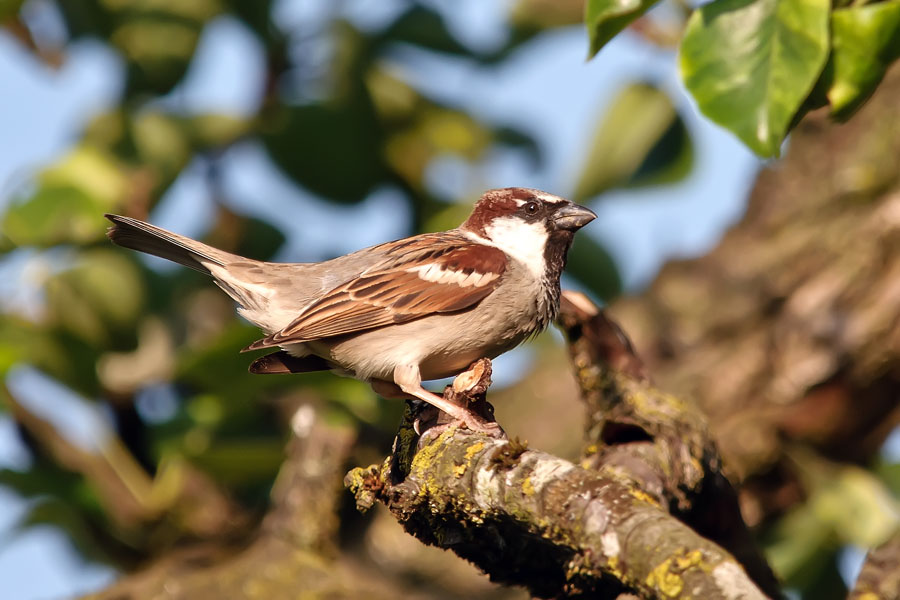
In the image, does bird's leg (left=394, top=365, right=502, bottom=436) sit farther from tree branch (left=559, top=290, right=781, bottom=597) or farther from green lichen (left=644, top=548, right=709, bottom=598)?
green lichen (left=644, top=548, right=709, bottom=598)

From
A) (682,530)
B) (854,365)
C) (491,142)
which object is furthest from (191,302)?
(682,530)

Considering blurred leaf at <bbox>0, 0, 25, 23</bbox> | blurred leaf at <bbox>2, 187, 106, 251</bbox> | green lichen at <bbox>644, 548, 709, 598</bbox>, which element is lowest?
green lichen at <bbox>644, 548, 709, 598</bbox>

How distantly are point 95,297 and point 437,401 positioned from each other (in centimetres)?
176

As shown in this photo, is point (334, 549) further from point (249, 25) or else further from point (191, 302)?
point (249, 25)

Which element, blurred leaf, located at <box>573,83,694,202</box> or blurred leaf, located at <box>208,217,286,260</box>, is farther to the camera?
blurred leaf, located at <box>208,217,286,260</box>

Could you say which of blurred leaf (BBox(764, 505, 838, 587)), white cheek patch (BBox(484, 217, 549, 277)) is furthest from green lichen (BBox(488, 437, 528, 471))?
blurred leaf (BBox(764, 505, 838, 587))

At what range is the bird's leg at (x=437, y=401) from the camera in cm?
273

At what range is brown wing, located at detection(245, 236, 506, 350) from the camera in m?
3.48

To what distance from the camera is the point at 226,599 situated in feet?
13.0

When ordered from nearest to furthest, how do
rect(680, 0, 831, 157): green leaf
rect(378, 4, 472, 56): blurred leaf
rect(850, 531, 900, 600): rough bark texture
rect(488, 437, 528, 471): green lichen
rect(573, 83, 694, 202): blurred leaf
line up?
rect(680, 0, 831, 157): green leaf, rect(488, 437, 528, 471): green lichen, rect(850, 531, 900, 600): rough bark texture, rect(573, 83, 694, 202): blurred leaf, rect(378, 4, 472, 56): blurred leaf

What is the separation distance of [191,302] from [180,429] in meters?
1.10

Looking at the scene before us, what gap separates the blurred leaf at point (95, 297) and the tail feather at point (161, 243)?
0.43 metres

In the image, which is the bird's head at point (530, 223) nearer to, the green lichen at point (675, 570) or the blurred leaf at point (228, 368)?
the blurred leaf at point (228, 368)

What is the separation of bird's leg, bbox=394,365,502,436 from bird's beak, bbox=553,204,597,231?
843mm
